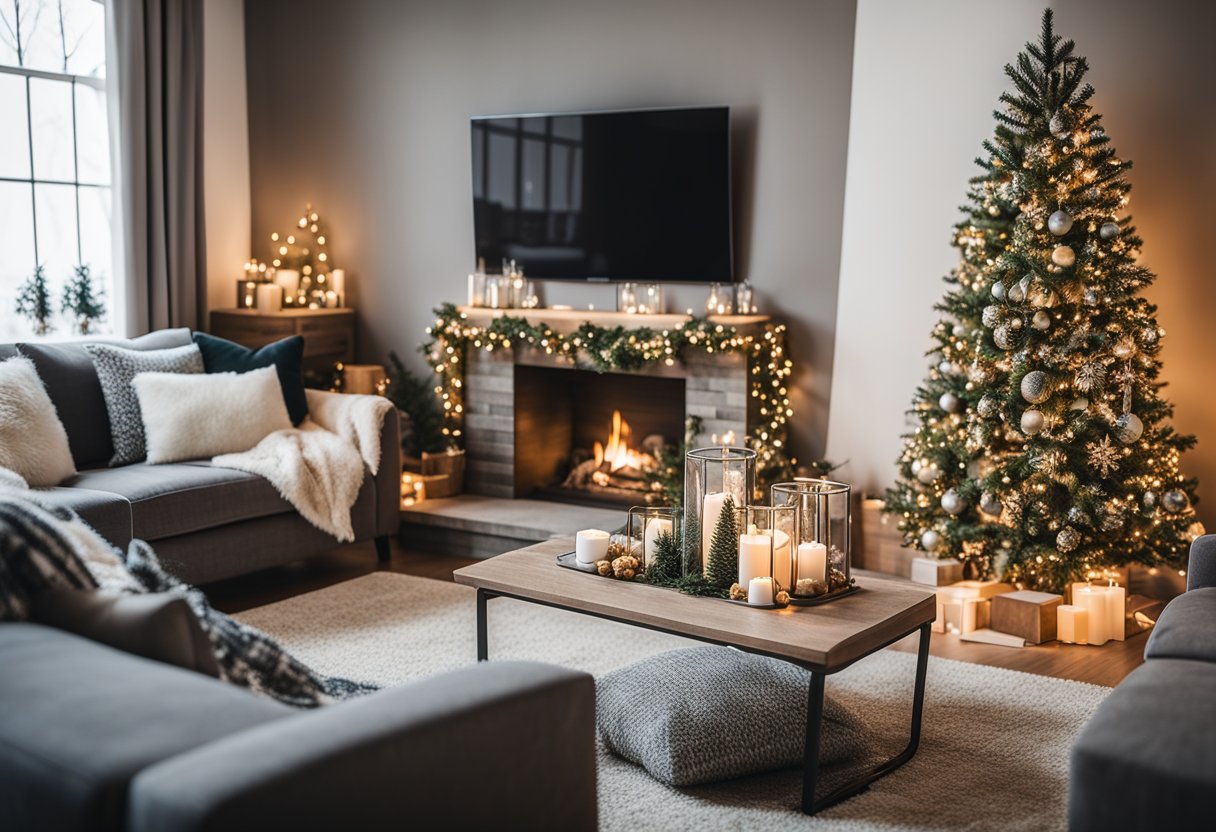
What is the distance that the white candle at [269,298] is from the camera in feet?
19.1

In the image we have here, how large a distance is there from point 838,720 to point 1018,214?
2.10m

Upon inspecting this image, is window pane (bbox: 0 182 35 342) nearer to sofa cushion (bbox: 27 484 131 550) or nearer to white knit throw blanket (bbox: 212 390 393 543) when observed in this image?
white knit throw blanket (bbox: 212 390 393 543)

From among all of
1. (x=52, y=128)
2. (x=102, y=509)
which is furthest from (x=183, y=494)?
(x=52, y=128)

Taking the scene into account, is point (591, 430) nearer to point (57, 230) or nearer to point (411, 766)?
point (57, 230)

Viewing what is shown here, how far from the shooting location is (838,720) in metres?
2.97

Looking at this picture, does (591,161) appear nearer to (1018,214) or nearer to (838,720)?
(1018,214)

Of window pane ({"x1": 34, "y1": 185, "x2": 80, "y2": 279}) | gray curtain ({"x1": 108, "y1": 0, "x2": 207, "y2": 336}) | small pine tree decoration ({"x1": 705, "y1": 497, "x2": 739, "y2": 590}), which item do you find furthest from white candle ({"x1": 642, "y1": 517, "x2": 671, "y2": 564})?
window pane ({"x1": 34, "y1": 185, "x2": 80, "y2": 279})

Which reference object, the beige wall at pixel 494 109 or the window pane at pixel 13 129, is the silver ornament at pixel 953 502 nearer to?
the beige wall at pixel 494 109

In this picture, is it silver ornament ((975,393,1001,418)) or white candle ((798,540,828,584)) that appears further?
silver ornament ((975,393,1001,418))

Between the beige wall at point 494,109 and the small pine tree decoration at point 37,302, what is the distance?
121 centimetres

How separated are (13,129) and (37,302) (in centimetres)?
81

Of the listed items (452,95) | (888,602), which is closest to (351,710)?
(888,602)

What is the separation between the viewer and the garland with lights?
493cm

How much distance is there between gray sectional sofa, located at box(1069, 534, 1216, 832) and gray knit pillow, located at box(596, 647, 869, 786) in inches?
35.1
